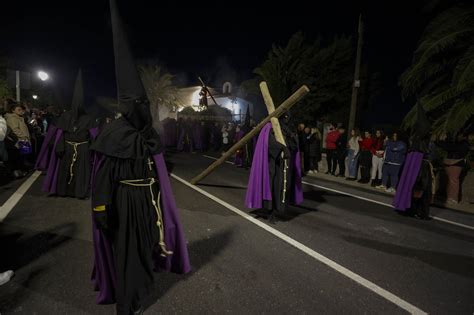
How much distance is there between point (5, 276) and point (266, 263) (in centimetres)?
305

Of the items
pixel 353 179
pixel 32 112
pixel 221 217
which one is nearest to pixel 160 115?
pixel 32 112

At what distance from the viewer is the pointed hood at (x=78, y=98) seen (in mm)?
6412

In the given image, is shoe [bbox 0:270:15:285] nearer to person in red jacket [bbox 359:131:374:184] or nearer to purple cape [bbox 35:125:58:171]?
purple cape [bbox 35:125:58:171]

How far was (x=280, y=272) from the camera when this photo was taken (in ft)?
12.5

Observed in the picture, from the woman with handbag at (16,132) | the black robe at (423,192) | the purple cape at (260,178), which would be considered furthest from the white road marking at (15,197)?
the black robe at (423,192)

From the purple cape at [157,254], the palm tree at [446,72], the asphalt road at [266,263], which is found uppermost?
the palm tree at [446,72]

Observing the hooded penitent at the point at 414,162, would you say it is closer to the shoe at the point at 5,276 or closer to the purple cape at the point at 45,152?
Answer: the shoe at the point at 5,276

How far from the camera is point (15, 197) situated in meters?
6.69

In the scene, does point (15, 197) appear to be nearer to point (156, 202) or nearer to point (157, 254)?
point (157, 254)

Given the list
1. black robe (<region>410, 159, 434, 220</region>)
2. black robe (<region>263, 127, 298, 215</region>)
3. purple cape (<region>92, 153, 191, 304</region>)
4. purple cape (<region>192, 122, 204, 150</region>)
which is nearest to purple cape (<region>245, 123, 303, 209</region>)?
black robe (<region>263, 127, 298, 215</region>)

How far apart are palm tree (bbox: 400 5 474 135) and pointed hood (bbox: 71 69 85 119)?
8698 mm

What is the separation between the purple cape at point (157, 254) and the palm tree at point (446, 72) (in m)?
8.13

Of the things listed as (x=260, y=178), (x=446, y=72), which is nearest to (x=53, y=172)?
(x=260, y=178)

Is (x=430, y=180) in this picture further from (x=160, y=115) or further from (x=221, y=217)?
(x=160, y=115)
